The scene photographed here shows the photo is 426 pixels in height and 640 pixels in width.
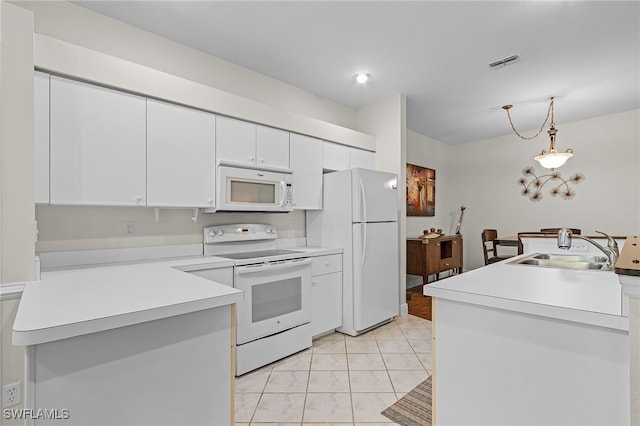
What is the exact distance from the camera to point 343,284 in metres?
3.30

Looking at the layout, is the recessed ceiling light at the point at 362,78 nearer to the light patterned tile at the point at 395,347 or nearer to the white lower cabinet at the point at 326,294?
the white lower cabinet at the point at 326,294

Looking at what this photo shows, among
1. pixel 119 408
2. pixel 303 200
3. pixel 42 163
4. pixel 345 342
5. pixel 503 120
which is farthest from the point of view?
pixel 503 120

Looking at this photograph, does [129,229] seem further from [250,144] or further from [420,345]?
[420,345]

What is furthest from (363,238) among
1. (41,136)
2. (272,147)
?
(41,136)

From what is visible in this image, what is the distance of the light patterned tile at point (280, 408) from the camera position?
1874 millimetres

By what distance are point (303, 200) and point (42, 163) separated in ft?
6.70

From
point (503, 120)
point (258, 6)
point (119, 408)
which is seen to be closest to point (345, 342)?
point (119, 408)

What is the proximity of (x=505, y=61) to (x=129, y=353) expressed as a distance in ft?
11.9

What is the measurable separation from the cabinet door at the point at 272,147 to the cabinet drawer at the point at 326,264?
96 cm

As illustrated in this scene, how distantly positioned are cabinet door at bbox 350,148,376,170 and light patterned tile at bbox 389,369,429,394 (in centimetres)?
222

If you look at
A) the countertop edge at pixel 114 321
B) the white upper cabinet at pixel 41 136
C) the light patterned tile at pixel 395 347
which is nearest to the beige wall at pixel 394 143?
the light patterned tile at pixel 395 347

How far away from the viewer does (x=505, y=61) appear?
3025 millimetres

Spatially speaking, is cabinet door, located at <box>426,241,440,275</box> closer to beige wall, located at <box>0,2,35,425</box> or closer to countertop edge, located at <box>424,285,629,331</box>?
countertop edge, located at <box>424,285,629,331</box>

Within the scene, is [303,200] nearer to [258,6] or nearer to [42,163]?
[258,6]
